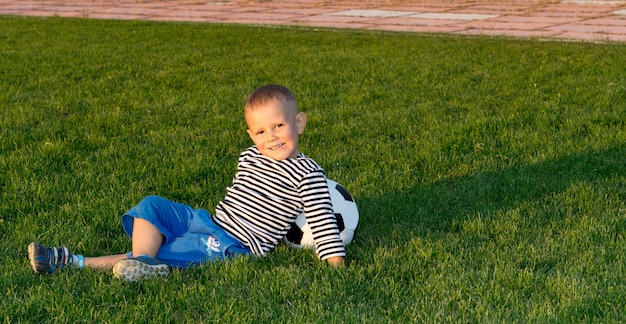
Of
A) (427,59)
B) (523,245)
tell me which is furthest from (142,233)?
(427,59)

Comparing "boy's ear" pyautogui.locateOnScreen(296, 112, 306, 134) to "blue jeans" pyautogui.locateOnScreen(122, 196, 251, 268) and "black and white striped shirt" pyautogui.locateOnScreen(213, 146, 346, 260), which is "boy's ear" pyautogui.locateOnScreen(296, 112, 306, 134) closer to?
"black and white striped shirt" pyautogui.locateOnScreen(213, 146, 346, 260)

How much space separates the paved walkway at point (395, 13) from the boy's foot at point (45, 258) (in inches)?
336

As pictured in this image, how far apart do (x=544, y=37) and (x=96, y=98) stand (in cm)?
606

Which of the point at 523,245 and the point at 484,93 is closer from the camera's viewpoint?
the point at 523,245

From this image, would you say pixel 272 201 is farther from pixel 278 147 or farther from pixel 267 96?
pixel 267 96

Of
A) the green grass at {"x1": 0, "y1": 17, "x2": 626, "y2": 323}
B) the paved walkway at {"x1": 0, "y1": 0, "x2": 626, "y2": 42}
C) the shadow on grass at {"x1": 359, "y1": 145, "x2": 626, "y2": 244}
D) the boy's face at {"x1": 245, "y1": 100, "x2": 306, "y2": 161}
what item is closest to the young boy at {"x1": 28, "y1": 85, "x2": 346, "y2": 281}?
the boy's face at {"x1": 245, "y1": 100, "x2": 306, "y2": 161}

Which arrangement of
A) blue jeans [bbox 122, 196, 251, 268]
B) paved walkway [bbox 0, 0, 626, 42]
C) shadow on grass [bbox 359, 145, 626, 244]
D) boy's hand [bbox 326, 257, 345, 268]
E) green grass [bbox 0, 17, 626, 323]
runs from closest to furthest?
green grass [bbox 0, 17, 626, 323], boy's hand [bbox 326, 257, 345, 268], blue jeans [bbox 122, 196, 251, 268], shadow on grass [bbox 359, 145, 626, 244], paved walkway [bbox 0, 0, 626, 42]

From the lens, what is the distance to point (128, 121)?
6.97 m

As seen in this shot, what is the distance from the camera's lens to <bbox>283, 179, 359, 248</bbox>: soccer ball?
13.7 ft

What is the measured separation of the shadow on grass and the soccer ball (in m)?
0.18

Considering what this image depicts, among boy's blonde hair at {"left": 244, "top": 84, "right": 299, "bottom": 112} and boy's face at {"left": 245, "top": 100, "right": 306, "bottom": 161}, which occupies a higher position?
boy's blonde hair at {"left": 244, "top": 84, "right": 299, "bottom": 112}

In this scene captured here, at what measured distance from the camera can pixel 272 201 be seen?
164 inches

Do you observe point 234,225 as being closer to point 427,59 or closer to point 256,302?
point 256,302

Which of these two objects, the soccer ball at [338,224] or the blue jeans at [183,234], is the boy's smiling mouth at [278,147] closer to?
the soccer ball at [338,224]
